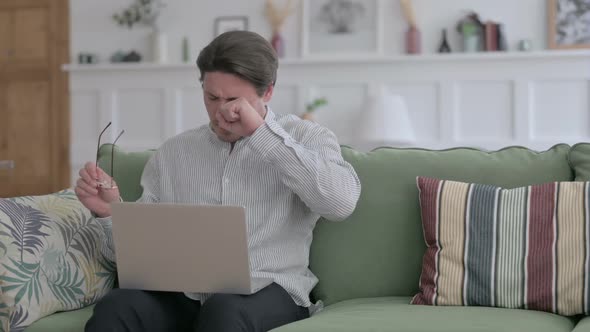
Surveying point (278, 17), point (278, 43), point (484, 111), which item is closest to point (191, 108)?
point (278, 43)

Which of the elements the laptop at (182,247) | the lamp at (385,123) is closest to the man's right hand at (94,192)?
the laptop at (182,247)

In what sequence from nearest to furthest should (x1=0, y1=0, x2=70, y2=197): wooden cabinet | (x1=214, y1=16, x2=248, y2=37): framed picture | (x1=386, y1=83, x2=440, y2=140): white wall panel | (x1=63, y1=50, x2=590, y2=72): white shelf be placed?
(x1=63, y1=50, x2=590, y2=72): white shelf < (x1=386, y1=83, x2=440, y2=140): white wall panel < (x1=214, y1=16, x2=248, y2=37): framed picture < (x1=0, y1=0, x2=70, y2=197): wooden cabinet

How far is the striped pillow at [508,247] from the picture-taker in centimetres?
188

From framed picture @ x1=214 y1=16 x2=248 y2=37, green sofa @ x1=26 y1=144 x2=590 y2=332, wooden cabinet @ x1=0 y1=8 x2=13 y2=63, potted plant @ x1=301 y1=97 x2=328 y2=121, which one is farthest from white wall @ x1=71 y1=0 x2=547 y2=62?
green sofa @ x1=26 y1=144 x2=590 y2=332

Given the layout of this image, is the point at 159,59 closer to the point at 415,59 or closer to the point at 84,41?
the point at 84,41

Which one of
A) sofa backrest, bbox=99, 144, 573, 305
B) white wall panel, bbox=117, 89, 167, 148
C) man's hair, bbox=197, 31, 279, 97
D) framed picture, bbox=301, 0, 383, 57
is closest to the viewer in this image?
man's hair, bbox=197, 31, 279, 97

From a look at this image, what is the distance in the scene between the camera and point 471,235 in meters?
1.97

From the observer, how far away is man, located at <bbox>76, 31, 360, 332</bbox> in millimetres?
1912

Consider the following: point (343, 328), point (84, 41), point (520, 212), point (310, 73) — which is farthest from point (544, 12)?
point (343, 328)

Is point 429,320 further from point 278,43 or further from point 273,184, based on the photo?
point 278,43

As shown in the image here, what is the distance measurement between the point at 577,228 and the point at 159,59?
414cm

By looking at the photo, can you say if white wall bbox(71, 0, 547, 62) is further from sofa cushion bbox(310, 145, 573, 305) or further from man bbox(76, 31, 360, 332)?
man bbox(76, 31, 360, 332)

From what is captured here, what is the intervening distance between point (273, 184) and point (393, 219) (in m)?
0.34

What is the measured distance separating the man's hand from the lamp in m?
2.91
